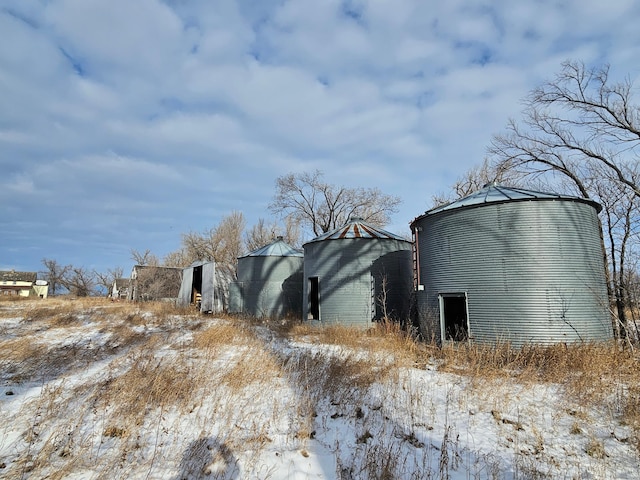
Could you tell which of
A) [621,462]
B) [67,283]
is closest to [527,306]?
[621,462]

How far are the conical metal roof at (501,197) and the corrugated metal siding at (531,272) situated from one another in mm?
126

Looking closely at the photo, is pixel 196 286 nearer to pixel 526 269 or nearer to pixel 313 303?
pixel 313 303

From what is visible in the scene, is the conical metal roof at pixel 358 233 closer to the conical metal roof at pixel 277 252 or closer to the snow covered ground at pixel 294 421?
the conical metal roof at pixel 277 252

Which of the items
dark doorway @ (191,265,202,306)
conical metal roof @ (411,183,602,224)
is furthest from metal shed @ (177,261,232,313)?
conical metal roof @ (411,183,602,224)

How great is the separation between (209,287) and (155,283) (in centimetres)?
1572

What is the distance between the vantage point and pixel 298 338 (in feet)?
→ 42.0

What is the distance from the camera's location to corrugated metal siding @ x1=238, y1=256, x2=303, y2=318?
20.5m

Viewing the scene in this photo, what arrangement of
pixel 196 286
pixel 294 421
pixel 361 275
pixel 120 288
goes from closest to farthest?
pixel 294 421 < pixel 361 275 < pixel 196 286 < pixel 120 288

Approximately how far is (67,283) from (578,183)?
69.4 m

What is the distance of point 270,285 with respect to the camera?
20.8 meters

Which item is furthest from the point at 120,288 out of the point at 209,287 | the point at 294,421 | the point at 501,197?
the point at 294,421

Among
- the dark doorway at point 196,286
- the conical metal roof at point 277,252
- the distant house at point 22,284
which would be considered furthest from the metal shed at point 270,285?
the distant house at point 22,284

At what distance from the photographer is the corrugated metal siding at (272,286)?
20.5 meters

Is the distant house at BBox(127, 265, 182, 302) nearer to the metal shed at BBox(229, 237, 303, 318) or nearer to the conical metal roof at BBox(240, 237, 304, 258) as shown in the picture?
the metal shed at BBox(229, 237, 303, 318)
